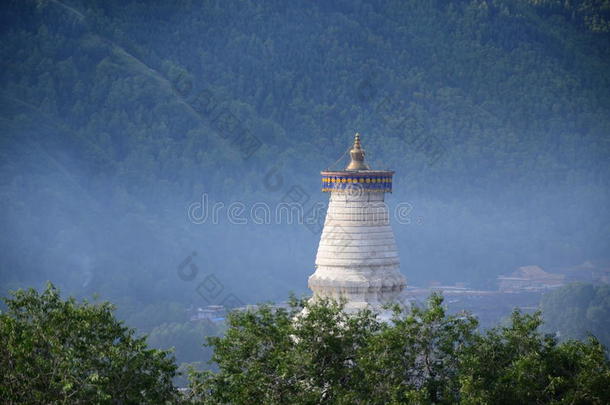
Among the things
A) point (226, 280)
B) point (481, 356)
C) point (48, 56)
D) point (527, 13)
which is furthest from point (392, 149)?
point (481, 356)

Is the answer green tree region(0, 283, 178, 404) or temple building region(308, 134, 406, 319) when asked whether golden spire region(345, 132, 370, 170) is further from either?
green tree region(0, 283, 178, 404)

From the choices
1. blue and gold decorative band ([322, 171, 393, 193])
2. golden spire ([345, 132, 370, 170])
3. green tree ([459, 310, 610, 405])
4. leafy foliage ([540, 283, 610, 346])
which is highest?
leafy foliage ([540, 283, 610, 346])

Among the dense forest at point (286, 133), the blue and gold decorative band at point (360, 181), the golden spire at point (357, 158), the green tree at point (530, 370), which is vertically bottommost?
the green tree at point (530, 370)

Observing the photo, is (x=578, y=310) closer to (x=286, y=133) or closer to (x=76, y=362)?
(x=286, y=133)

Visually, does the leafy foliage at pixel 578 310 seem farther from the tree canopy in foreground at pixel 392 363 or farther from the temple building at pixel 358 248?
the tree canopy in foreground at pixel 392 363

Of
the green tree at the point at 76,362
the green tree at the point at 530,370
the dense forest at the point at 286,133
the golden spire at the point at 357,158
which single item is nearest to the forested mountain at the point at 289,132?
the dense forest at the point at 286,133

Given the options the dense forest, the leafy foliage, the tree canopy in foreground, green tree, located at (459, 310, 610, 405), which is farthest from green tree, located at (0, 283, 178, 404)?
the dense forest
